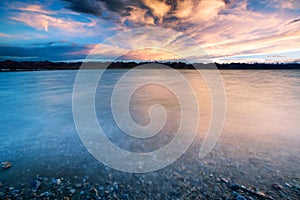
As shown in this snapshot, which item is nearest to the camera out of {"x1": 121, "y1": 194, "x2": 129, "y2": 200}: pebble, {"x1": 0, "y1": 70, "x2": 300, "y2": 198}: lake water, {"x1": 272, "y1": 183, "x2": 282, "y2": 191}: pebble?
{"x1": 121, "y1": 194, "x2": 129, "y2": 200}: pebble

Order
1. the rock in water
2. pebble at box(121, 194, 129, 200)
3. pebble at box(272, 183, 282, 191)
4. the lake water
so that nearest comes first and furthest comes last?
pebble at box(121, 194, 129, 200)
pebble at box(272, 183, 282, 191)
the lake water
the rock in water

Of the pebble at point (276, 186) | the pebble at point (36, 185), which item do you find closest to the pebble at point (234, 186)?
the pebble at point (276, 186)

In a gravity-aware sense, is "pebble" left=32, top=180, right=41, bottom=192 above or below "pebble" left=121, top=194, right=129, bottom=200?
above

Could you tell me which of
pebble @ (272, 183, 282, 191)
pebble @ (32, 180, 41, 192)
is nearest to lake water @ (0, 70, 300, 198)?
pebble @ (272, 183, 282, 191)

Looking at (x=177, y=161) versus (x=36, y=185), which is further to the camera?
(x=177, y=161)

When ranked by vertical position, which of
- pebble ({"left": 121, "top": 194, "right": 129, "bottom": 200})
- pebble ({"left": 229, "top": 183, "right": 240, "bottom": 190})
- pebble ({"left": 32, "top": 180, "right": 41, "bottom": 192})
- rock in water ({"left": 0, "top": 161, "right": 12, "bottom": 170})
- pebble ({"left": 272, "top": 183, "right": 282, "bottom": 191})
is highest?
rock in water ({"left": 0, "top": 161, "right": 12, "bottom": 170})

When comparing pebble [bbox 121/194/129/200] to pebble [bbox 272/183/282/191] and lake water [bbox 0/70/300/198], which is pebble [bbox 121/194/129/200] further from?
pebble [bbox 272/183/282/191]

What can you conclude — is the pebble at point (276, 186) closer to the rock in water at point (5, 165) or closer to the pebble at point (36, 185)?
the pebble at point (36, 185)

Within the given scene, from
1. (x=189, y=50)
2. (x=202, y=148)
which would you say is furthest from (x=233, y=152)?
(x=189, y=50)

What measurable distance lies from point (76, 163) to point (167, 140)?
2168 millimetres

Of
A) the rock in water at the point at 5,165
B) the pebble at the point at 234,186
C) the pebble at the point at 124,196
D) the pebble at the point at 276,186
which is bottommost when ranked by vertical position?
the pebble at the point at 124,196

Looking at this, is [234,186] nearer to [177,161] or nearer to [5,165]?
[177,161]

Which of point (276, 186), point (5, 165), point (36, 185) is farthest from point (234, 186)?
point (5, 165)

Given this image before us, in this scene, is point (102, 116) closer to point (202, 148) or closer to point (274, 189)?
point (202, 148)
